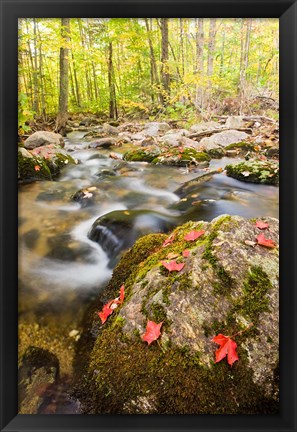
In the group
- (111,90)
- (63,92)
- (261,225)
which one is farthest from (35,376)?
(111,90)

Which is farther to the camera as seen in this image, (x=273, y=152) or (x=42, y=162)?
(x=42, y=162)

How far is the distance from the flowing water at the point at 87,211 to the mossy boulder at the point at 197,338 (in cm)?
26

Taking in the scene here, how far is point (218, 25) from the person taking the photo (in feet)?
6.37

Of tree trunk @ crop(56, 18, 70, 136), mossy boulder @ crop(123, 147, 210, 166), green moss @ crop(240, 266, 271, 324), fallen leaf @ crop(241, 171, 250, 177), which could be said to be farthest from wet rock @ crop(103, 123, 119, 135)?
green moss @ crop(240, 266, 271, 324)

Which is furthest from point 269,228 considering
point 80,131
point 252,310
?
point 80,131

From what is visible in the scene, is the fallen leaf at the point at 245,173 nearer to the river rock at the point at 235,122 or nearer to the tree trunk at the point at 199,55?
the river rock at the point at 235,122

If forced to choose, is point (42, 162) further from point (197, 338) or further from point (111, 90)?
point (197, 338)

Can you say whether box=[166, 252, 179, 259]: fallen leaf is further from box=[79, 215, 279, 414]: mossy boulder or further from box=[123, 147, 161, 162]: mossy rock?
box=[123, 147, 161, 162]: mossy rock

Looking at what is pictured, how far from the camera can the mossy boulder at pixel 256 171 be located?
78.2 inches

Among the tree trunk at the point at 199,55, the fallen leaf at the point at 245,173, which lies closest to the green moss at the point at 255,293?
the fallen leaf at the point at 245,173

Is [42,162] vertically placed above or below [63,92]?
below

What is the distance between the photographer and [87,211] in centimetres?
224
